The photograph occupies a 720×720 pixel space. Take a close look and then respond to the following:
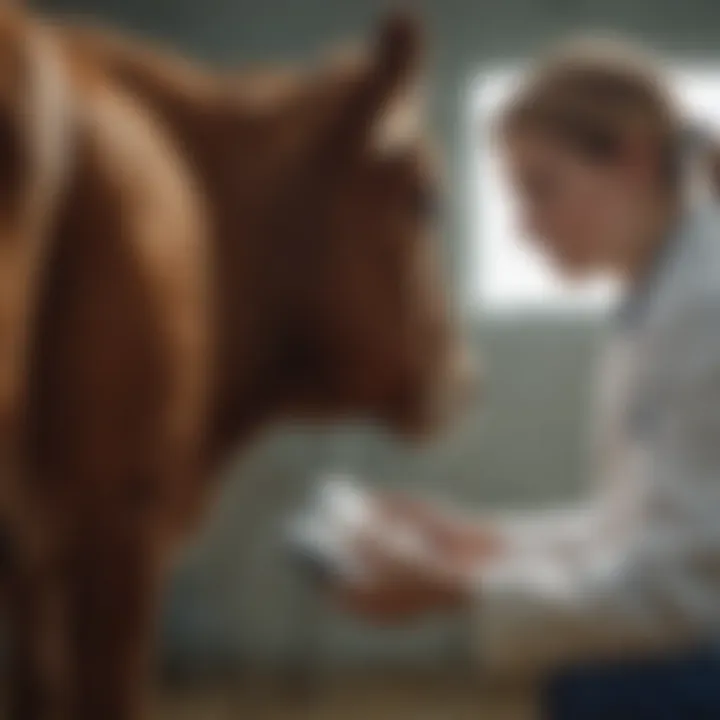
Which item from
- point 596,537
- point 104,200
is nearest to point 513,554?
point 596,537

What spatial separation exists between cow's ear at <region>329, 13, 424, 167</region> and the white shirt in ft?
0.60

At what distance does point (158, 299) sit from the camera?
2.35ft

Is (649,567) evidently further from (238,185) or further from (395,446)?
(238,185)

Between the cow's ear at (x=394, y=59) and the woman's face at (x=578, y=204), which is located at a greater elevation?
the cow's ear at (x=394, y=59)

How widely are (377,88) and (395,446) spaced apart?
21 cm

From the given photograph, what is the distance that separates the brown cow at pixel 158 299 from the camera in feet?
2.26

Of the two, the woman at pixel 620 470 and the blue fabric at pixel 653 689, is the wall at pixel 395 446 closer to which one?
the woman at pixel 620 470

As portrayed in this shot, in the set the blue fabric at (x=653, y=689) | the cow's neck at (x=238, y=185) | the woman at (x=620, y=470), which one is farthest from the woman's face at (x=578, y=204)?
the blue fabric at (x=653, y=689)

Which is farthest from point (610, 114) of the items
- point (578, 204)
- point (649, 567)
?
point (649, 567)

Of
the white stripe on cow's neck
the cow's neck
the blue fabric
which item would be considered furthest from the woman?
the white stripe on cow's neck

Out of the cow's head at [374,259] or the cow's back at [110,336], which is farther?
the cow's head at [374,259]

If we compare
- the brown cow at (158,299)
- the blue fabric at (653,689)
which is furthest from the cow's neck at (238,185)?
the blue fabric at (653,689)

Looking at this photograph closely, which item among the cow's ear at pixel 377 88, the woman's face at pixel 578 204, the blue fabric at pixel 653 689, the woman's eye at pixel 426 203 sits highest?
the cow's ear at pixel 377 88

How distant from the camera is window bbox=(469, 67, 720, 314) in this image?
833 millimetres
